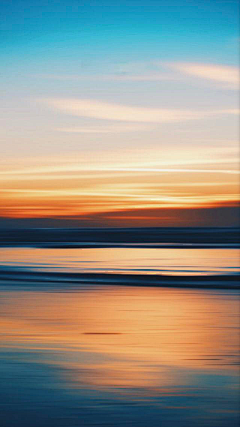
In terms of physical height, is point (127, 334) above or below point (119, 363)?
above

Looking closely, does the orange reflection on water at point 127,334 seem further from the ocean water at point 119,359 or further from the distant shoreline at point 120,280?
the distant shoreline at point 120,280

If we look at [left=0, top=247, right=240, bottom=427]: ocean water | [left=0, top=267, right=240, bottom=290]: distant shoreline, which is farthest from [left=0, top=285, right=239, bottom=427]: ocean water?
[left=0, top=267, right=240, bottom=290]: distant shoreline

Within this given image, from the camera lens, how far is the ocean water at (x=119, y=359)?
4.84m

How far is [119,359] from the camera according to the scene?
262 inches

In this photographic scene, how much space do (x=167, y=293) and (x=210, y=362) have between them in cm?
594

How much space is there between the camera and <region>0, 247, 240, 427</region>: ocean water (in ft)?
15.9

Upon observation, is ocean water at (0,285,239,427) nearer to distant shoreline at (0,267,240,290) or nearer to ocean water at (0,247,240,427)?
ocean water at (0,247,240,427)

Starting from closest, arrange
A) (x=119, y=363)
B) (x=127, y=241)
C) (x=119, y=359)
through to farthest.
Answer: (x=119, y=363) < (x=119, y=359) < (x=127, y=241)

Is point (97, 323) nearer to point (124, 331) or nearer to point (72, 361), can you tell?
point (124, 331)

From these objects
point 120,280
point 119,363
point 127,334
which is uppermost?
point 120,280

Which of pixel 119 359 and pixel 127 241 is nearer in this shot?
pixel 119 359

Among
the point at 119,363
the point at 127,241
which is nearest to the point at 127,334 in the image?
the point at 119,363

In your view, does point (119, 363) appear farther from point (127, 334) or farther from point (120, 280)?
point (120, 280)

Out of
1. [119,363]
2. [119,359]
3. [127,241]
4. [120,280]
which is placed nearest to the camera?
[119,363]
